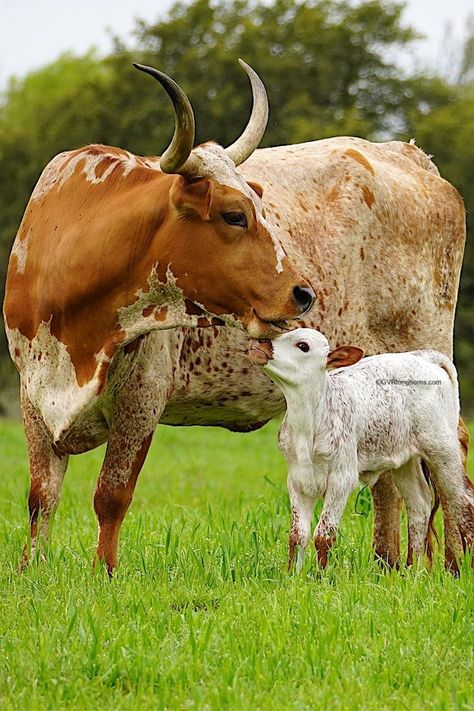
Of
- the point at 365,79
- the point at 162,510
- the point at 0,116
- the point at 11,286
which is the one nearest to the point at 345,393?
the point at 11,286

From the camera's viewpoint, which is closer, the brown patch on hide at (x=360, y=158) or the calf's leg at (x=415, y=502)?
the calf's leg at (x=415, y=502)

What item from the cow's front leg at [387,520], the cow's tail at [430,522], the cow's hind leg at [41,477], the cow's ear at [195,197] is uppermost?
the cow's ear at [195,197]

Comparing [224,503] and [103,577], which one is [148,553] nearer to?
[103,577]

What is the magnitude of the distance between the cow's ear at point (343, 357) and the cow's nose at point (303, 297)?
0.93ft

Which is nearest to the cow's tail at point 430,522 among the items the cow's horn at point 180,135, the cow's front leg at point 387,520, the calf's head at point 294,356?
the cow's front leg at point 387,520

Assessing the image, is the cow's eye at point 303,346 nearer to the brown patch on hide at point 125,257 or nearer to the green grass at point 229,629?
the brown patch on hide at point 125,257

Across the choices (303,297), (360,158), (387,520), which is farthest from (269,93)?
(303,297)

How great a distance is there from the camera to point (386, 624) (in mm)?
4914

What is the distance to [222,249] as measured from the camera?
5.95m

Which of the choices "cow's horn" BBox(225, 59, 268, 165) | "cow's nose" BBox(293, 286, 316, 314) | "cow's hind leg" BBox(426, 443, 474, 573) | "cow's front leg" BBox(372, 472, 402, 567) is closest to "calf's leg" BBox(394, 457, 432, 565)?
"cow's hind leg" BBox(426, 443, 474, 573)

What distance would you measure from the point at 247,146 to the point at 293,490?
1824 mm

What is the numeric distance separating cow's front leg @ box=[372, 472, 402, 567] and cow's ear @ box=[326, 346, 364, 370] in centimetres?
138

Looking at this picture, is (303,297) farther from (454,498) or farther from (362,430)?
(454,498)

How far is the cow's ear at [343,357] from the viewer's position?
5988mm
